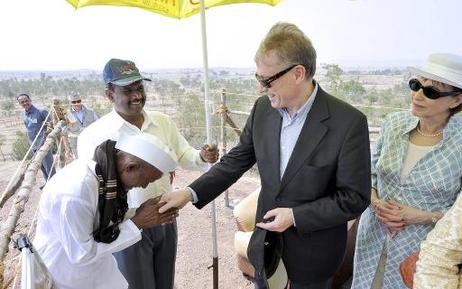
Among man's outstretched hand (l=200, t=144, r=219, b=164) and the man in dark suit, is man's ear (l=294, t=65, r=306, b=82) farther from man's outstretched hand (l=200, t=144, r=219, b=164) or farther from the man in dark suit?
man's outstretched hand (l=200, t=144, r=219, b=164)

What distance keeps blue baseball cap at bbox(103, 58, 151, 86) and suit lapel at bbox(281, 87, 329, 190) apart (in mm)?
1252

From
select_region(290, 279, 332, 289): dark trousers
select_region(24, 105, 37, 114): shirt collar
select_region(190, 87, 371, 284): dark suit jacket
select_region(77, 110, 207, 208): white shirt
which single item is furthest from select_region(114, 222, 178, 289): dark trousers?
select_region(24, 105, 37, 114): shirt collar

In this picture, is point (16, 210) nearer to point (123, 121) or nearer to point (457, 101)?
point (123, 121)

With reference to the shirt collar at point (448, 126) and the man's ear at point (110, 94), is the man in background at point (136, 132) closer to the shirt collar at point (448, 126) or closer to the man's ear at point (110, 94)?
the man's ear at point (110, 94)

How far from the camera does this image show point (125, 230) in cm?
171

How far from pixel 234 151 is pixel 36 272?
1223 millimetres

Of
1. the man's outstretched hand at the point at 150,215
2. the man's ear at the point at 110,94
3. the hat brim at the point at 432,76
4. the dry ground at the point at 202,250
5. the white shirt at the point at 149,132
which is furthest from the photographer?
the dry ground at the point at 202,250

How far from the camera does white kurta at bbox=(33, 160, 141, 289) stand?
4.89 feet

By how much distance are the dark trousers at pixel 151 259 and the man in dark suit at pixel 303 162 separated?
59 centimetres

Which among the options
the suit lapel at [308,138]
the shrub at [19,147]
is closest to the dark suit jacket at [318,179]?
the suit lapel at [308,138]

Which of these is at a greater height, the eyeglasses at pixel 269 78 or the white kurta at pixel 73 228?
the eyeglasses at pixel 269 78

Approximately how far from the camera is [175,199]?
6.17 feet

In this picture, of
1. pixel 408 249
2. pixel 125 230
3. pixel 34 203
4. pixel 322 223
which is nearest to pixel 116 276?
pixel 125 230

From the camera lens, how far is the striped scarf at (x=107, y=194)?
149 cm
